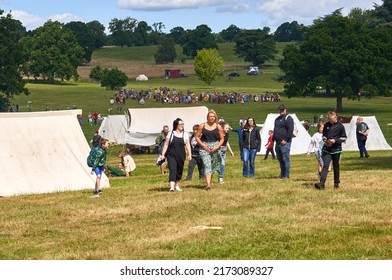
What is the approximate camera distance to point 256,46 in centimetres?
17225

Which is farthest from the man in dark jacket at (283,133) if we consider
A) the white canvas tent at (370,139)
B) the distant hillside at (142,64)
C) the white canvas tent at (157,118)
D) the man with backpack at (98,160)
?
the distant hillside at (142,64)

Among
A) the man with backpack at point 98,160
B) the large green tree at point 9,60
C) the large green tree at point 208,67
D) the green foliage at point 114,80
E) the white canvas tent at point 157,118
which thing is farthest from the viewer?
the large green tree at point 208,67

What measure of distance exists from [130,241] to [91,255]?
117 centimetres

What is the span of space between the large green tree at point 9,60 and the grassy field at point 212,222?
71.8 m

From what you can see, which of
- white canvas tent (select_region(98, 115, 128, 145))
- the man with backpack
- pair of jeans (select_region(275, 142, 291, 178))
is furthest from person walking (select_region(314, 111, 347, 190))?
white canvas tent (select_region(98, 115, 128, 145))

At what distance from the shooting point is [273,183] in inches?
809

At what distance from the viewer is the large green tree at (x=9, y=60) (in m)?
91.2

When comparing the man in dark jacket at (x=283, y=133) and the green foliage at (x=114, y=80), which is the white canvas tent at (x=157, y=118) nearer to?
the man in dark jacket at (x=283, y=133)

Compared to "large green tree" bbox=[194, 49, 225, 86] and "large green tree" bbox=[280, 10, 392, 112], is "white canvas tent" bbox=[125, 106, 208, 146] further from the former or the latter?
"large green tree" bbox=[194, 49, 225, 86]

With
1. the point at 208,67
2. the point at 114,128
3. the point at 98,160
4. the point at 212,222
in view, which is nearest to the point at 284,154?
the point at 98,160

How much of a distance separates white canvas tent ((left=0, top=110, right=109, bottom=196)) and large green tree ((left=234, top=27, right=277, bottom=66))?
485 feet

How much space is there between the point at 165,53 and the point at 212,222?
17084cm

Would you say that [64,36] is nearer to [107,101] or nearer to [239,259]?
[107,101]

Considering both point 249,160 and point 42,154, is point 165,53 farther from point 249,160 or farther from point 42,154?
point 42,154
